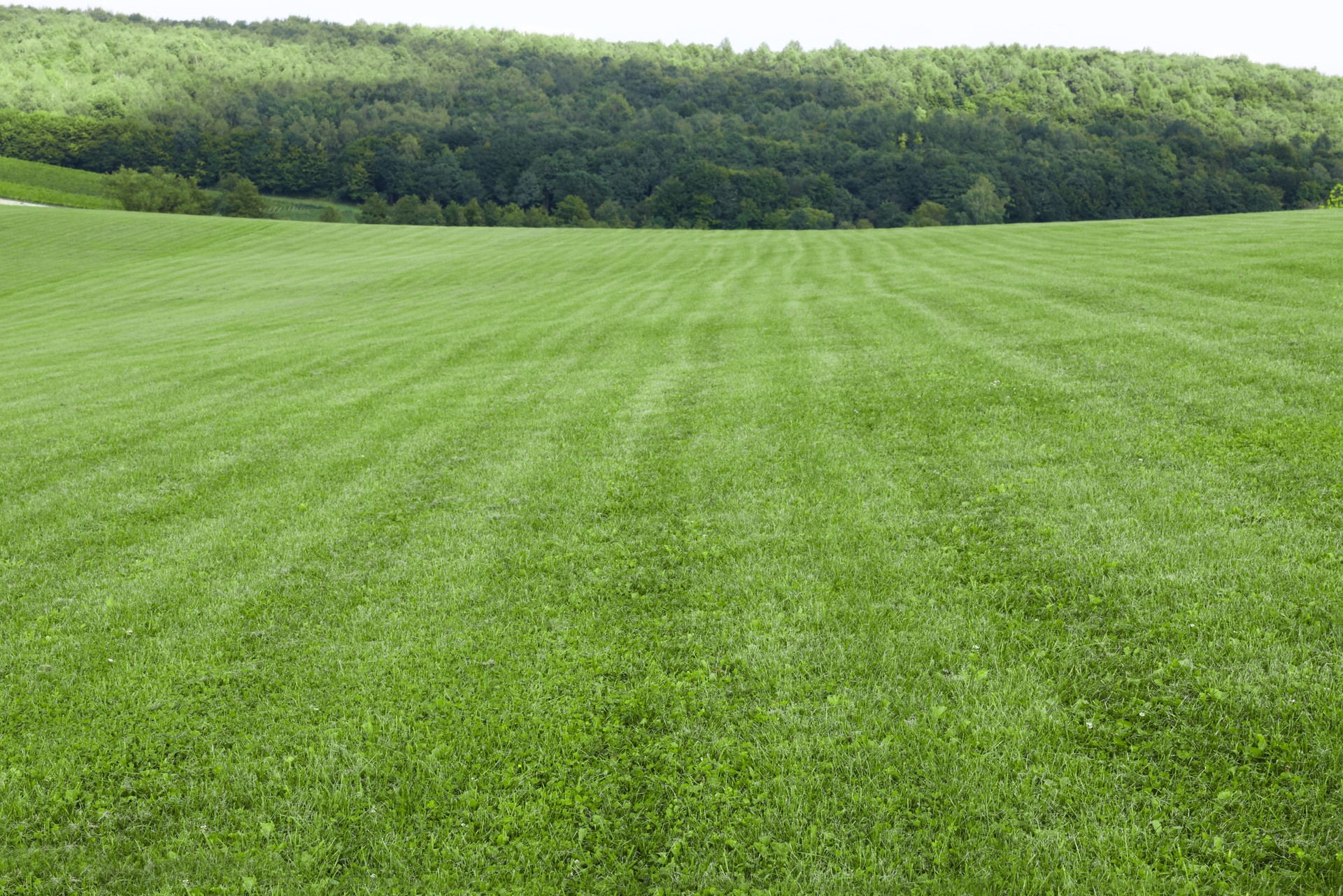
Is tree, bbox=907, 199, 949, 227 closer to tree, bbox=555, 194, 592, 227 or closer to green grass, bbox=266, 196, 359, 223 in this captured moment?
tree, bbox=555, 194, 592, 227

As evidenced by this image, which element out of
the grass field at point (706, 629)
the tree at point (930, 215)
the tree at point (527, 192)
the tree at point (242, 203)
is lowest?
the grass field at point (706, 629)

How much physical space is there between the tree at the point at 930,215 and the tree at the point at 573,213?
4544 centimetres

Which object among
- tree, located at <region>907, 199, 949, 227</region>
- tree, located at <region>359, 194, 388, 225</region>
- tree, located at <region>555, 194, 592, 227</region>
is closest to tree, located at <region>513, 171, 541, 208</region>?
tree, located at <region>555, 194, 592, 227</region>

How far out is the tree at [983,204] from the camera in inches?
3802

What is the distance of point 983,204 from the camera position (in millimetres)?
98312

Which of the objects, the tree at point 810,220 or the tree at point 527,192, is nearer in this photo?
the tree at point 810,220

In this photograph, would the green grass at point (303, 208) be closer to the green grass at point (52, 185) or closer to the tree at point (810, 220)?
the green grass at point (52, 185)

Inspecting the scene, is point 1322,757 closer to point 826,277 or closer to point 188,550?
point 188,550

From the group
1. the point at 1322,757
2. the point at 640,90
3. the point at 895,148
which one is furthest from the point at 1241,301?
the point at 640,90

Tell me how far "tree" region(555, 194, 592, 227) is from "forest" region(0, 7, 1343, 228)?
319 mm

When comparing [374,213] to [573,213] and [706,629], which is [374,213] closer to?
[573,213]

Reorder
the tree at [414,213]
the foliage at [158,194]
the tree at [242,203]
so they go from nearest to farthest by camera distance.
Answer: the foliage at [158,194] < the tree at [242,203] < the tree at [414,213]

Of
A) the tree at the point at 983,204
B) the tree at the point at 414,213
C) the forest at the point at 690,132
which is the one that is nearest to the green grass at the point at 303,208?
the forest at the point at 690,132

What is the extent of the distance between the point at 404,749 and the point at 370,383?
12.1 meters
